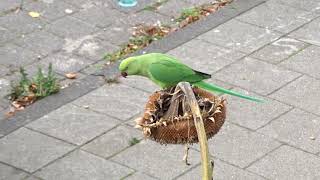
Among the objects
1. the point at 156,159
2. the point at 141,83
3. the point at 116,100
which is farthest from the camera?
the point at 141,83

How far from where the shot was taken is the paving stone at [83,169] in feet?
18.3

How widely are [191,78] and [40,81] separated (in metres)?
3.45

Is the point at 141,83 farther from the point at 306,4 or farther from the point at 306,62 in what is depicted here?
the point at 306,4

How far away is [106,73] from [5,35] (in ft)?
4.11

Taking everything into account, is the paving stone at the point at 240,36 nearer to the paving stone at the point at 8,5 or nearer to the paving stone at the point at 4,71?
the paving stone at the point at 4,71

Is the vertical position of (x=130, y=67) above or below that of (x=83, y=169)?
above

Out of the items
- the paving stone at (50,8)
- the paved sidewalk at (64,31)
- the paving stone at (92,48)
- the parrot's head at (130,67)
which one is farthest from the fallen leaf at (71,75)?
the parrot's head at (130,67)

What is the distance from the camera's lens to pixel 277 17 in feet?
26.2

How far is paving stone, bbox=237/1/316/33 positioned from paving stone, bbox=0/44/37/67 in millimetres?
2142

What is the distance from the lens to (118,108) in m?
6.44

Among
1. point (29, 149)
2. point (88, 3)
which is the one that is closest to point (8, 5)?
point (88, 3)

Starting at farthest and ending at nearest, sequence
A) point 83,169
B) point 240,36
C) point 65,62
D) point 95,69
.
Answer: point 240,36
point 65,62
point 95,69
point 83,169

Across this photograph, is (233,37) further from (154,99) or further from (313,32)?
(154,99)

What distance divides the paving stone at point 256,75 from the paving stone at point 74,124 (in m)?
1.21
